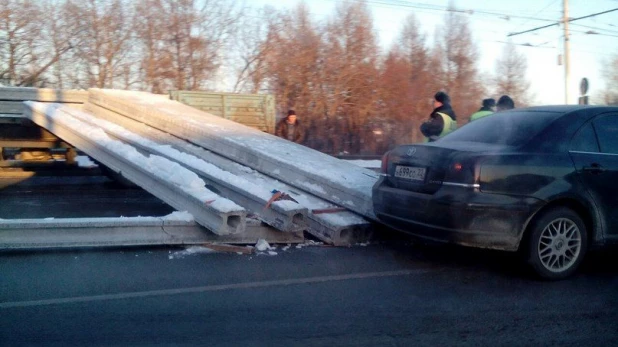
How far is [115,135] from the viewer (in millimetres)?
9914

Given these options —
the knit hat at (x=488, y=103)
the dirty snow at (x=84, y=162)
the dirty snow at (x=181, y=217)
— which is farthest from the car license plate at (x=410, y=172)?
the dirty snow at (x=84, y=162)

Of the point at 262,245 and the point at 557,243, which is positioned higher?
the point at 557,243

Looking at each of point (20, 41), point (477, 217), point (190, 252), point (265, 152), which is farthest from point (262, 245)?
point (20, 41)

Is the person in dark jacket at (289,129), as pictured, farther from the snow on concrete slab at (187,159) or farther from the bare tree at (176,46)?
the bare tree at (176,46)

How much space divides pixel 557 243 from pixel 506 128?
129 cm

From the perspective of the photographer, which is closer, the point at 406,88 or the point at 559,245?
the point at 559,245

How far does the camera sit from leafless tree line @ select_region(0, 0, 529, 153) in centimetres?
2745

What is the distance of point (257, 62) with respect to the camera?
32875 millimetres

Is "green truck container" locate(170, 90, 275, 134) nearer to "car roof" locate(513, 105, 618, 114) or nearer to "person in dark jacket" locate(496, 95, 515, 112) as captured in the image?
"person in dark jacket" locate(496, 95, 515, 112)

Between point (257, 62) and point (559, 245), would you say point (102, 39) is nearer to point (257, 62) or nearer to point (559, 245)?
point (257, 62)

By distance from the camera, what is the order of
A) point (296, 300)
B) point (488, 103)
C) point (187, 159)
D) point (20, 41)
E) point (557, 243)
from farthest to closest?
point (20, 41) < point (488, 103) < point (187, 159) < point (557, 243) < point (296, 300)

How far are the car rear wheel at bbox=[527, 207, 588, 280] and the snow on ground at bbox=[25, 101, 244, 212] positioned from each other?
9.46ft

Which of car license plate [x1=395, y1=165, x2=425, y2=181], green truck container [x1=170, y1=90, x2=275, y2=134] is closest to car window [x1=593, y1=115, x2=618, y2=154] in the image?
car license plate [x1=395, y1=165, x2=425, y2=181]

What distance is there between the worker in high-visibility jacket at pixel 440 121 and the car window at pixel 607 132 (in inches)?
113
